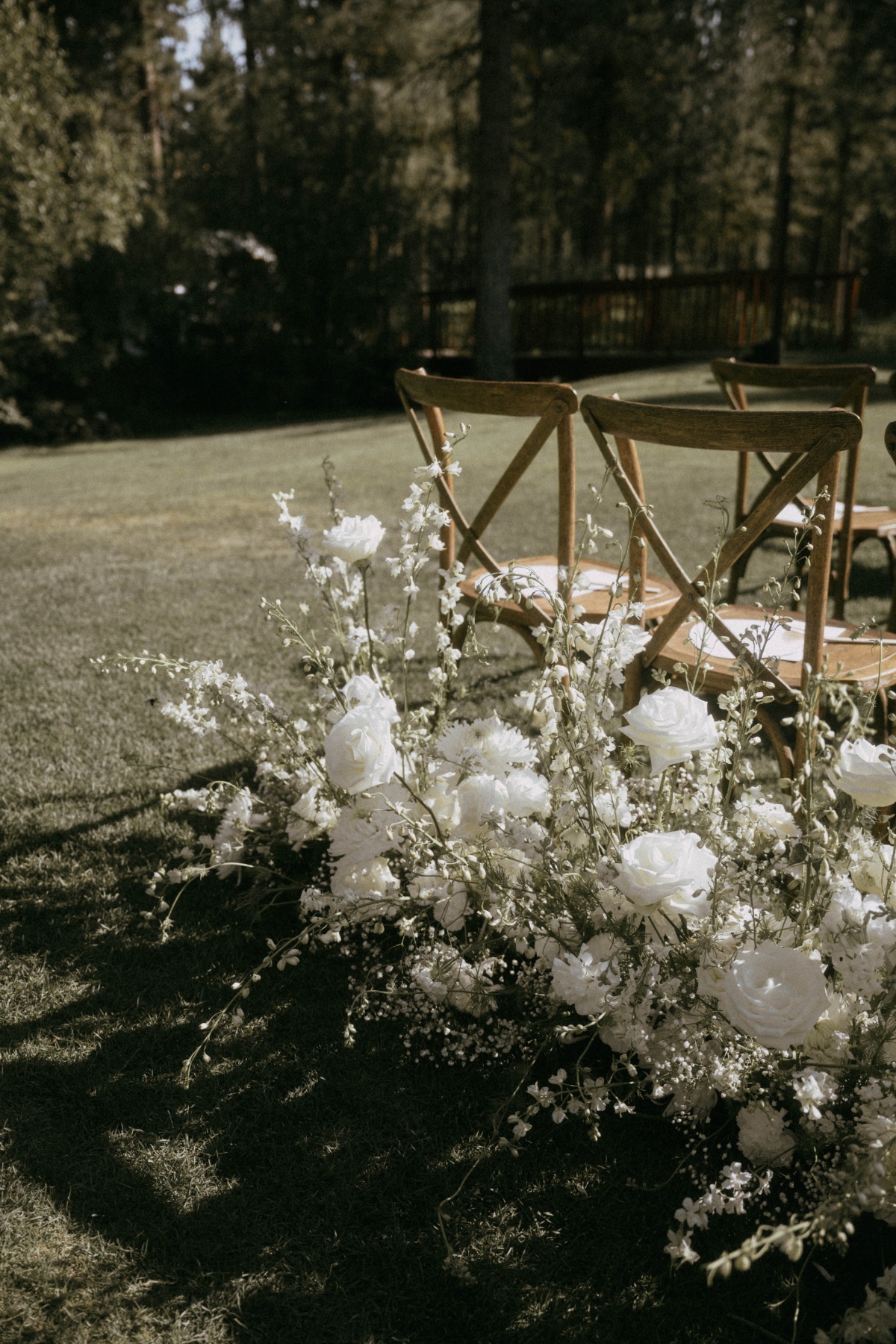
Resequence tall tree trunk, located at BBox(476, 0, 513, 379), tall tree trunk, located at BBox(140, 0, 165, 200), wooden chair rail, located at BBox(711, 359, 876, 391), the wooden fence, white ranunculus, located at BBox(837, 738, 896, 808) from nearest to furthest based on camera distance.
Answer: white ranunculus, located at BBox(837, 738, 896, 808) → wooden chair rail, located at BBox(711, 359, 876, 391) → tall tree trunk, located at BBox(476, 0, 513, 379) → the wooden fence → tall tree trunk, located at BBox(140, 0, 165, 200)

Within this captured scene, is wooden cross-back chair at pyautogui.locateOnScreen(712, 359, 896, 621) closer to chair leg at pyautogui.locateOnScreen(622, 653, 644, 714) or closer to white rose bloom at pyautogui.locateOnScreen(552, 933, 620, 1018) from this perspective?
chair leg at pyautogui.locateOnScreen(622, 653, 644, 714)

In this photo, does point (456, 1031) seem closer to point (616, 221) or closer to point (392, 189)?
point (392, 189)

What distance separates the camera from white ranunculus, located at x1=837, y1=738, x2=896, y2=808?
5.22ft

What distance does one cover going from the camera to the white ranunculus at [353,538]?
82.7 inches

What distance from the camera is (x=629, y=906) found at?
5.95 ft

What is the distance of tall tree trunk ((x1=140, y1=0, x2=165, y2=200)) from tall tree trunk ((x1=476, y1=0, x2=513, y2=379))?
7415 millimetres

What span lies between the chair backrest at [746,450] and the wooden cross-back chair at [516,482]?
19 cm

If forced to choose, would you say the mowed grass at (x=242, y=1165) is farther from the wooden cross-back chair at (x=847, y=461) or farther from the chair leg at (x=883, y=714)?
the wooden cross-back chair at (x=847, y=461)

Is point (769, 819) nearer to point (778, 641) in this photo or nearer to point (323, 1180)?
point (778, 641)

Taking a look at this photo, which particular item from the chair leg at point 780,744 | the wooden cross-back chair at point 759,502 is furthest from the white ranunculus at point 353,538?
the chair leg at point 780,744

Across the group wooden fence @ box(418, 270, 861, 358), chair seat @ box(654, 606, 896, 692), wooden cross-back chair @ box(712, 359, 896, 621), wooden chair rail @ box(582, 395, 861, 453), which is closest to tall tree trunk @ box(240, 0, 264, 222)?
wooden fence @ box(418, 270, 861, 358)

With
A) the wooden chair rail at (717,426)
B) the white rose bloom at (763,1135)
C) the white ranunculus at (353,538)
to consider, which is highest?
the wooden chair rail at (717,426)

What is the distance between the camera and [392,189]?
17.2 m

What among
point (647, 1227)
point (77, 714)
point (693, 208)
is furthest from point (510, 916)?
point (693, 208)
